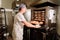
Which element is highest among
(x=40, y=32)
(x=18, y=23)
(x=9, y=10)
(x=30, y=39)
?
(x=9, y=10)

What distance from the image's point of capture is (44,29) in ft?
12.2

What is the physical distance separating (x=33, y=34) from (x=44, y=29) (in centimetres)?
54

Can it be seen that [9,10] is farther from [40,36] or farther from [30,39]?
[40,36]

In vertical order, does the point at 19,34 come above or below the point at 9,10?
below

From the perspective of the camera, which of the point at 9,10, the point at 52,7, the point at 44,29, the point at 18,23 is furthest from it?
the point at 9,10

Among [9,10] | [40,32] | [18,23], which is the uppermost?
[9,10]

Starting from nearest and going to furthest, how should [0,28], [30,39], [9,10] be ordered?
[30,39] < [0,28] < [9,10]

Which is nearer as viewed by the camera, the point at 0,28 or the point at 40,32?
the point at 40,32

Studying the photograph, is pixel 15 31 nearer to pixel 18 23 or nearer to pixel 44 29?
pixel 18 23

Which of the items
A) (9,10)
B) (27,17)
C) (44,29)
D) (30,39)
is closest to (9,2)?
(9,10)

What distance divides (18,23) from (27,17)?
4.58 feet

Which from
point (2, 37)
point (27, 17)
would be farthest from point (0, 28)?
point (27, 17)

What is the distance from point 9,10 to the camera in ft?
17.9

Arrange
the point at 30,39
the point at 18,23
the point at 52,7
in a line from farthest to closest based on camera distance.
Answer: the point at 30,39 < the point at 52,7 < the point at 18,23
